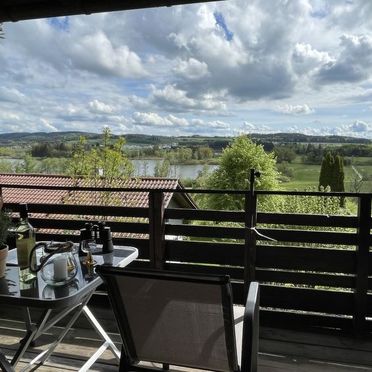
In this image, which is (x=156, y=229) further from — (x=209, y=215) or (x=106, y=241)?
(x=106, y=241)

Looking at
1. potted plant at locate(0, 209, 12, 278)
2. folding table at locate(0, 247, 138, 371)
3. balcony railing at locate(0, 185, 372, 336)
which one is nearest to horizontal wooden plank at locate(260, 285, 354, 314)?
balcony railing at locate(0, 185, 372, 336)

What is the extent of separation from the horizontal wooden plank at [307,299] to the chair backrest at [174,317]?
5.00 ft

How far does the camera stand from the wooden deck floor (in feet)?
7.81

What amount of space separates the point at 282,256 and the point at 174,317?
1.65 m

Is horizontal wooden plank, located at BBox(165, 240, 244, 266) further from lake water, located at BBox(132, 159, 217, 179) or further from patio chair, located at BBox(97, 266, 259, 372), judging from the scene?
lake water, located at BBox(132, 159, 217, 179)

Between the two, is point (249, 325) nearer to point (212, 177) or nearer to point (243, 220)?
point (243, 220)

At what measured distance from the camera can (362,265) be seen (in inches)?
109

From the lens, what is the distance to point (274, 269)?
3.01 metres

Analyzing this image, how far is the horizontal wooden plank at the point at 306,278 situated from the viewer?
9.38 feet

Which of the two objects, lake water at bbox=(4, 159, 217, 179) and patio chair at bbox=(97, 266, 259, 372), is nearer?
patio chair at bbox=(97, 266, 259, 372)

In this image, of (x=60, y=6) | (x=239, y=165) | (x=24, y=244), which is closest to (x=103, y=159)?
(x=60, y=6)

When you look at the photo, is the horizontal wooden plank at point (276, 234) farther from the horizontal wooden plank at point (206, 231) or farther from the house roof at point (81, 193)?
the house roof at point (81, 193)

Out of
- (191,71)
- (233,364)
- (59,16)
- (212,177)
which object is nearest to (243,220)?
(233,364)

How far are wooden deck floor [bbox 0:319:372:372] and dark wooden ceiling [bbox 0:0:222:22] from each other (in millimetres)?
2105
